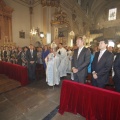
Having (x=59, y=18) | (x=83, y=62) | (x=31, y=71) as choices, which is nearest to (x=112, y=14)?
(x=59, y=18)

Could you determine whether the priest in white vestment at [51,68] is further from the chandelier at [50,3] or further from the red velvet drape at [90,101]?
the chandelier at [50,3]

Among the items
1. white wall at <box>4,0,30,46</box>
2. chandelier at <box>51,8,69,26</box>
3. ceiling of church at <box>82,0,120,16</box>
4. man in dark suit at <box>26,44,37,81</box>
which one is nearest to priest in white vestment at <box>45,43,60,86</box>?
man in dark suit at <box>26,44,37,81</box>

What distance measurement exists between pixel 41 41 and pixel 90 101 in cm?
961

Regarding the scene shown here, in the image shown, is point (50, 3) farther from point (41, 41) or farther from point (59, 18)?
point (41, 41)

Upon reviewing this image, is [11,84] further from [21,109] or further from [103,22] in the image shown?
[103,22]

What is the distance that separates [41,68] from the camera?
22.0 ft

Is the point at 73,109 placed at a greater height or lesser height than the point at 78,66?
lesser

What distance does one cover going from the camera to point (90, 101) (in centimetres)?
248

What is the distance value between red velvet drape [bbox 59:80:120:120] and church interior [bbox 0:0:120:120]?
0.07 feet

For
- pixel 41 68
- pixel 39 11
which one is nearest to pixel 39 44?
pixel 39 11

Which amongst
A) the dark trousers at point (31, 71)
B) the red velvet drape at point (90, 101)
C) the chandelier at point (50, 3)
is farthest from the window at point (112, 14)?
the red velvet drape at point (90, 101)

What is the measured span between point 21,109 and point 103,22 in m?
26.0

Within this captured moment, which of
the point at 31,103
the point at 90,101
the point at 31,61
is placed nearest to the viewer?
the point at 90,101

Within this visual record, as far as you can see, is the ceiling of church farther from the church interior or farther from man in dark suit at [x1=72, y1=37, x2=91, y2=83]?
man in dark suit at [x1=72, y1=37, x2=91, y2=83]
